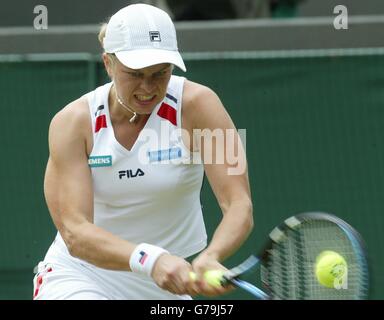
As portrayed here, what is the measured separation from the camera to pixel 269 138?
7320 millimetres

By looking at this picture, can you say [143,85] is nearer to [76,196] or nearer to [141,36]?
[141,36]

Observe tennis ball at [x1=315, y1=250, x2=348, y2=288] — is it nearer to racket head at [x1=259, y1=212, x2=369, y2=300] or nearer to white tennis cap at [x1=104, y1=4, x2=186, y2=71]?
racket head at [x1=259, y1=212, x2=369, y2=300]

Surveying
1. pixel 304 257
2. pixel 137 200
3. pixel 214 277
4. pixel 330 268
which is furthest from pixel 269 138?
pixel 214 277

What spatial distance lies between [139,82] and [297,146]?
3.09m

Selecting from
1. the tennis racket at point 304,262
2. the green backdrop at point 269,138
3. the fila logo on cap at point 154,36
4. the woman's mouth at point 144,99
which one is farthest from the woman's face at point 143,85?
the green backdrop at point 269,138

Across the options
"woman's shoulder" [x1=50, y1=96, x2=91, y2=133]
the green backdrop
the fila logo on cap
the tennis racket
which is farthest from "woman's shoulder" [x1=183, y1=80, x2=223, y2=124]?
the green backdrop

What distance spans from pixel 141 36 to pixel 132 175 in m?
0.55

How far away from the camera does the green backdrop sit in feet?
23.8

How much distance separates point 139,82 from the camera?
435 centimetres

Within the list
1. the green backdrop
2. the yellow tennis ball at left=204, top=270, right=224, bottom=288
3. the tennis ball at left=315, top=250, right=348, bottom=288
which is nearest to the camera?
the yellow tennis ball at left=204, top=270, right=224, bottom=288

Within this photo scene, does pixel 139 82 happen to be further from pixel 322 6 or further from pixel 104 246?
pixel 322 6

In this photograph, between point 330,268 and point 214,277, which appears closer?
point 214,277
